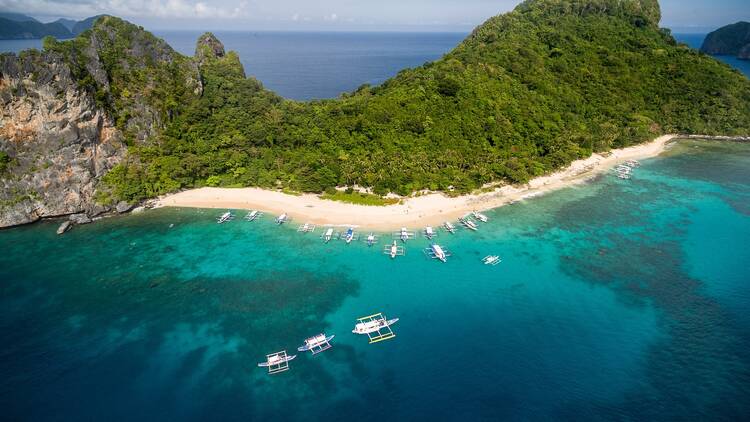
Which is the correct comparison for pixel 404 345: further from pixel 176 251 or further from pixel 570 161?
pixel 570 161

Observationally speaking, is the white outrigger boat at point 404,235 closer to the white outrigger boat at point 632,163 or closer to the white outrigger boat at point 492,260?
the white outrigger boat at point 492,260

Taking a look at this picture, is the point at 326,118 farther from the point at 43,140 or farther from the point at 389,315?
the point at 389,315

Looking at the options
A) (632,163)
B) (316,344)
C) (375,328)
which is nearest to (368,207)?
(375,328)

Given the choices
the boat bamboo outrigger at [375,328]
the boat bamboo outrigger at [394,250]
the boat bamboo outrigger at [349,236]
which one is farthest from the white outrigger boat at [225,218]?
the boat bamboo outrigger at [375,328]

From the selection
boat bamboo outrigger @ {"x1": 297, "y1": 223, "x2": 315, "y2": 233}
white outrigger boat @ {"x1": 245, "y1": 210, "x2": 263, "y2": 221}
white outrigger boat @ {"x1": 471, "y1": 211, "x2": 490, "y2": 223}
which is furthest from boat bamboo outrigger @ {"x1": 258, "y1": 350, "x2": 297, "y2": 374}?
white outrigger boat @ {"x1": 471, "y1": 211, "x2": 490, "y2": 223}

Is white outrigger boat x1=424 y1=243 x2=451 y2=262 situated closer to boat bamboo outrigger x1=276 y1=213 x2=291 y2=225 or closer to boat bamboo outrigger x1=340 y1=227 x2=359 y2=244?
boat bamboo outrigger x1=340 y1=227 x2=359 y2=244

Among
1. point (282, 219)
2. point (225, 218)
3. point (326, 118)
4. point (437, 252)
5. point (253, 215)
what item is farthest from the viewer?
point (326, 118)

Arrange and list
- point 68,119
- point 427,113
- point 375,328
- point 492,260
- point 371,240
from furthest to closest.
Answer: point 427,113
point 68,119
point 371,240
point 492,260
point 375,328
